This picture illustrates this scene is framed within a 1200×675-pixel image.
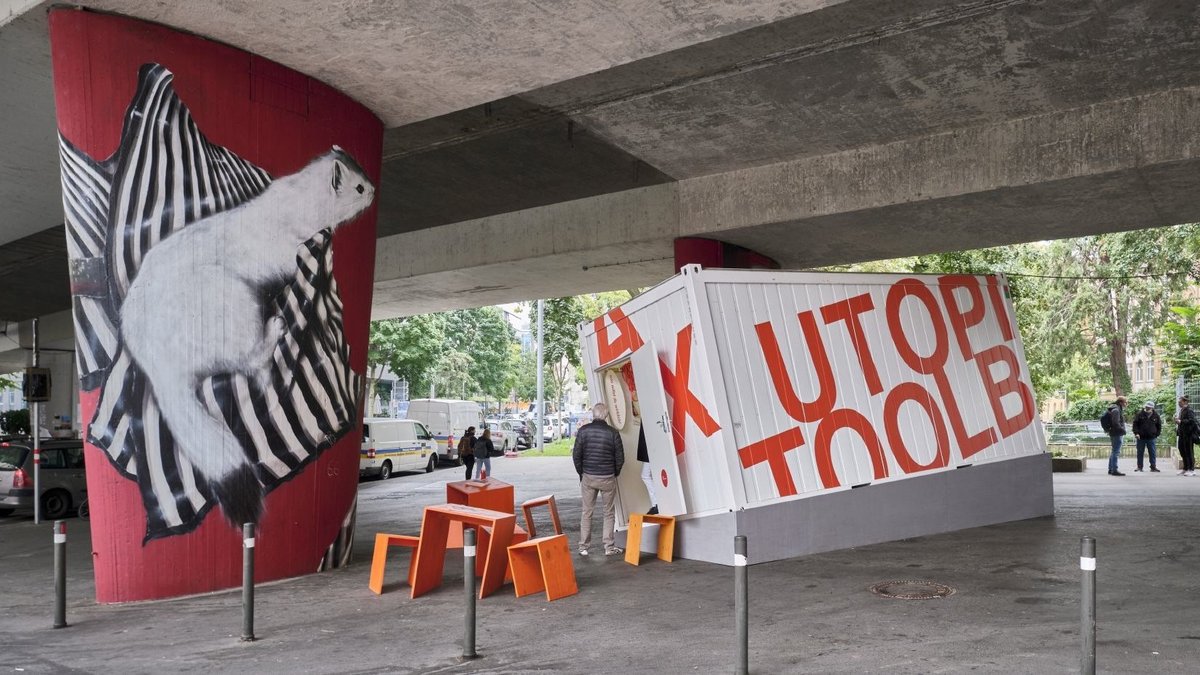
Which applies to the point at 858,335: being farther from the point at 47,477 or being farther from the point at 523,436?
the point at 523,436

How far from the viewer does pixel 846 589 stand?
359 inches

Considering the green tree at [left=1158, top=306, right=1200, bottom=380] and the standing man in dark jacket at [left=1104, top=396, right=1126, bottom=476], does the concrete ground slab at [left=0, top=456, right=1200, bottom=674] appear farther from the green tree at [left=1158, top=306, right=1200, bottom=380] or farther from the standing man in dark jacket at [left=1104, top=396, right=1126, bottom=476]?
the green tree at [left=1158, top=306, right=1200, bottom=380]

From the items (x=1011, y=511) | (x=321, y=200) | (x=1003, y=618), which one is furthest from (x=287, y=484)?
(x=1011, y=511)

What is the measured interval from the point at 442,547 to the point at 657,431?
10.1 feet

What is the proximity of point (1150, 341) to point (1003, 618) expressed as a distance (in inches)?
1441

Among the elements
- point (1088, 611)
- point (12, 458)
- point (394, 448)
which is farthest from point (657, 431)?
point (394, 448)

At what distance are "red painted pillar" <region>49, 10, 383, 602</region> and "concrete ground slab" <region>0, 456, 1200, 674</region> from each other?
777 mm

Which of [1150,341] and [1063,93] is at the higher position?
[1063,93]

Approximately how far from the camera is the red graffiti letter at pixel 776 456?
10.8m

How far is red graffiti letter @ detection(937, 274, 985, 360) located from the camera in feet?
44.0

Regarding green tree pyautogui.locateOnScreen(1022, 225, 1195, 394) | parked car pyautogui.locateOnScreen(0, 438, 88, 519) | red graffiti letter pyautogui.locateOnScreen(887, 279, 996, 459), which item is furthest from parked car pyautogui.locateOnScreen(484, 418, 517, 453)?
red graffiti letter pyautogui.locateOnScreen(887, 279, 996, 459)

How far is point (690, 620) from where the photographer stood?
26.7ft

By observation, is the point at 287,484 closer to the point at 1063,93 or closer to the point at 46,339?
the point at 1063,93

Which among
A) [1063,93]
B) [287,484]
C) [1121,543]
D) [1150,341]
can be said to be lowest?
[1121,543]
